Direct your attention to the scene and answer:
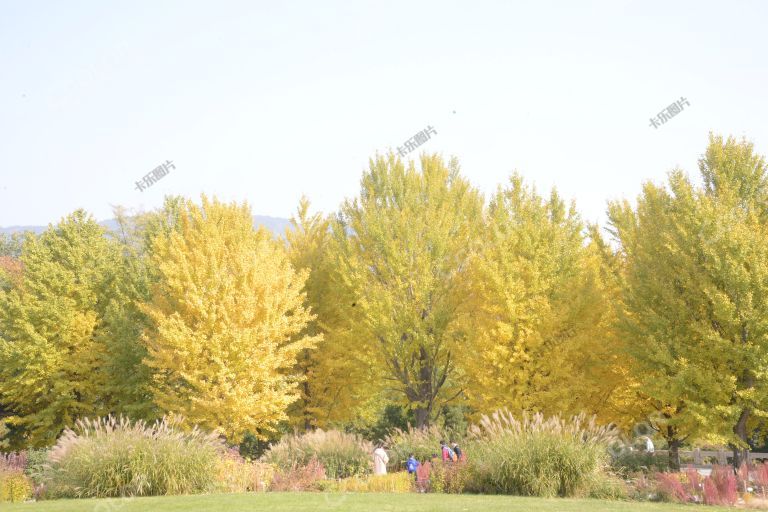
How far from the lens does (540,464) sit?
15.9m

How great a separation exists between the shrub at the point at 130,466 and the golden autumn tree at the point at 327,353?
34.8ft

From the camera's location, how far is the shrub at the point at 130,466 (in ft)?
51.5

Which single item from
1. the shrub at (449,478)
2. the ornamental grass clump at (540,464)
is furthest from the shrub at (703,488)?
the shrub at (449,478)

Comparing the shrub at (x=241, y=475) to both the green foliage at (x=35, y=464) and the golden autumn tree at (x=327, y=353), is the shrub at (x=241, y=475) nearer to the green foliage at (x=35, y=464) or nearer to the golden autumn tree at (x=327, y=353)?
the green foliage at (x=35, y=464)

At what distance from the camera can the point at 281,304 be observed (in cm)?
2530

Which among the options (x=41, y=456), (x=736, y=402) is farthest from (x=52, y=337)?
(x=736, y=402)

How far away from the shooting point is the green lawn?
41.3 ft

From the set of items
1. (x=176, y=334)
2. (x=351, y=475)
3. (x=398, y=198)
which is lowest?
(x=351, y=475)

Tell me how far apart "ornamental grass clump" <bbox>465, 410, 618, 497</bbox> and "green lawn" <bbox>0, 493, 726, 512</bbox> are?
1.27 metres

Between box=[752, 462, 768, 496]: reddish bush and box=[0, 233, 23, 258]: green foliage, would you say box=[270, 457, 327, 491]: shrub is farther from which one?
box=[0, 233, 23, 258]: green foliage

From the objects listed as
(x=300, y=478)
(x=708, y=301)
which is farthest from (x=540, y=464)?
(x=708, y=301)

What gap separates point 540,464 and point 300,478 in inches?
250

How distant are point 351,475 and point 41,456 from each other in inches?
469

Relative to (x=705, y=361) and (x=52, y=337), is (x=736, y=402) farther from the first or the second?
(x=52, y=337)
